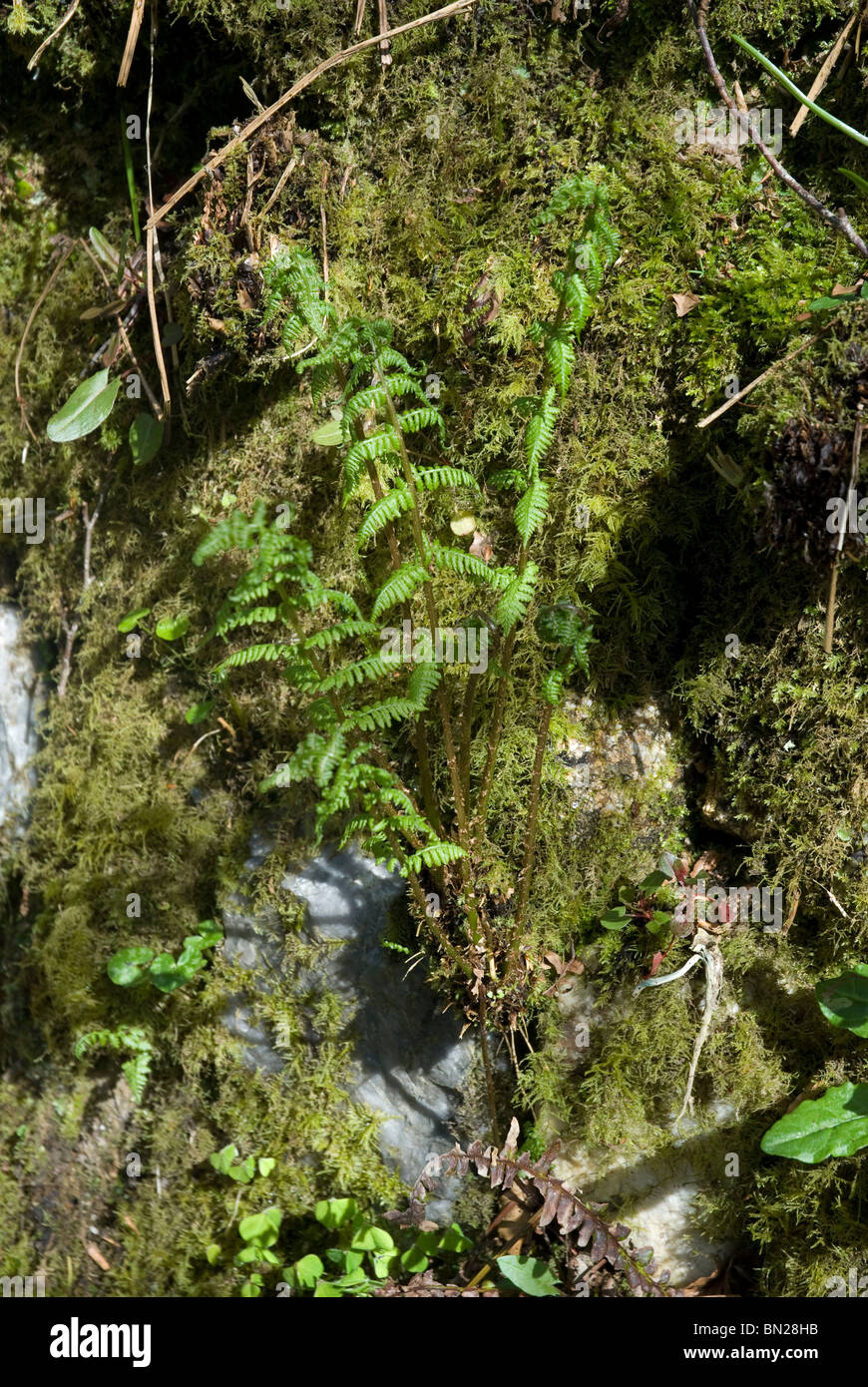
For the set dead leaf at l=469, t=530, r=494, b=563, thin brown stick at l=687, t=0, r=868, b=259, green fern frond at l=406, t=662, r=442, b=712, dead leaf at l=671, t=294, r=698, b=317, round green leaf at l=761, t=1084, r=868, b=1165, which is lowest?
round green leaf at l=761, t=1084, r=868, b=1165

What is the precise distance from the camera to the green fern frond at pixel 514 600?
8.46 ft

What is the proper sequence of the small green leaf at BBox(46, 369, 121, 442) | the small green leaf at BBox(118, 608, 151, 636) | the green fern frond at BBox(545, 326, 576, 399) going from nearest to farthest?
the green fern frond at BBox(545, 326, 576, 399) < the small green leaf at BBox(46, 369, 121, 442) < the small green leaf at BBox(118, 608, 151, 636)

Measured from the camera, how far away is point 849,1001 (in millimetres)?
2754

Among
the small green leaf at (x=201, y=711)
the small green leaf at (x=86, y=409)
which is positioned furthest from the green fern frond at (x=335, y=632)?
the small green leaf at (x=86, y=409)

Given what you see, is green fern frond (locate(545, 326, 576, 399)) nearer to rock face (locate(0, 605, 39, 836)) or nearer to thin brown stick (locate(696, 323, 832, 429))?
thin brown stick (locate(696, 323, 832, 429))

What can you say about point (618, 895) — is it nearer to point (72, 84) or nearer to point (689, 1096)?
point (689, 1096)

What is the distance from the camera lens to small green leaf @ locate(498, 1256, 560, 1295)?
2900 mm

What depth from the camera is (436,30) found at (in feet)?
10.8

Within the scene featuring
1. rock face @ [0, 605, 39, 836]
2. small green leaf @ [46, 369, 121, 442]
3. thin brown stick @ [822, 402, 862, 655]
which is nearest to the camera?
thin brown stick @ [822, 402, 862, 655]

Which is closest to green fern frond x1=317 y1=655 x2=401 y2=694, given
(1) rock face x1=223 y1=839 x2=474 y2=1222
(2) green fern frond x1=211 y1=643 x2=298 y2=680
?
(2) green fern frond x1=211 y1=643 x2=298 y2=680

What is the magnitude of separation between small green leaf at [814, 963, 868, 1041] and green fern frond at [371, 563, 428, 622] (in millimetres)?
1811

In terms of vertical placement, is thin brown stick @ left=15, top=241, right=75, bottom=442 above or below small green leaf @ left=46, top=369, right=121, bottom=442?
above

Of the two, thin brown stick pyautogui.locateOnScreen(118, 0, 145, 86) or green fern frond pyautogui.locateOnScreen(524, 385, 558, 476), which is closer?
green fern frond pyautogui.locateOnScreen(524, 385, 558, 476)

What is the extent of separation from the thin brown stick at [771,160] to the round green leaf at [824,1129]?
8.64ft
